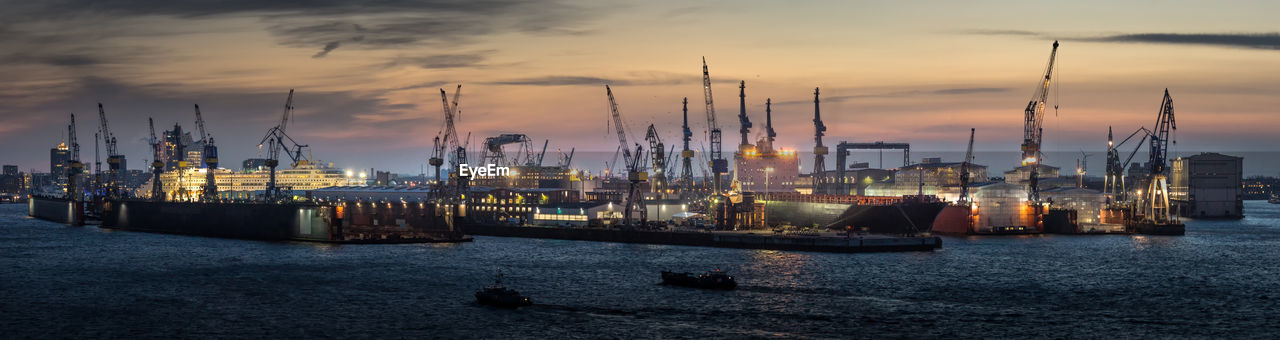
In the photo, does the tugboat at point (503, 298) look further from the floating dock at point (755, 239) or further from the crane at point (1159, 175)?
the crane at point (1159, 175)

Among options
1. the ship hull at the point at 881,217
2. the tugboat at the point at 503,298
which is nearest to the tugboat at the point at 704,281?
the tugboat at the point at 503,298

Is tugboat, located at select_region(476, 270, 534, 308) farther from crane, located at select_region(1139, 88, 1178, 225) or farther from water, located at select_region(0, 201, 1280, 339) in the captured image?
crane, located at select_region(1139, 88, 1178, 225)

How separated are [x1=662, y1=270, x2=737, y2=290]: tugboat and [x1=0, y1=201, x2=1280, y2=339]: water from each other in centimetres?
121

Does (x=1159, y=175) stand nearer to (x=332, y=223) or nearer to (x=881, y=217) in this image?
(x=881, y=217)

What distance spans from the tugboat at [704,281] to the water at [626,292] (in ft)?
3.98

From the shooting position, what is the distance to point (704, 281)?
231ft

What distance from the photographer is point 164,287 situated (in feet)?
244

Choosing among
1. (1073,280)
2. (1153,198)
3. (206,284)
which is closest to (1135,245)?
(1153,198)

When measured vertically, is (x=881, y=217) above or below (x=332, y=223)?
above

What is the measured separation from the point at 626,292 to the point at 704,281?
5.40 metres

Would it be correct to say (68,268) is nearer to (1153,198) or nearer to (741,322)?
(741,322)

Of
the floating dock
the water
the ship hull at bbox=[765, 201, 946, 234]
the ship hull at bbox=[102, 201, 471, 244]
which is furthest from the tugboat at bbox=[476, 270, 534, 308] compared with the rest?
the ship hull at bbox=[765, 201, 946, 234]

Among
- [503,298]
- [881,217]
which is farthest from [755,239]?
[503,298]

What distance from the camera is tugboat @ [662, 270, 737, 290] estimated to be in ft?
229
